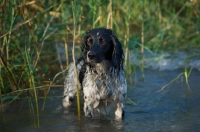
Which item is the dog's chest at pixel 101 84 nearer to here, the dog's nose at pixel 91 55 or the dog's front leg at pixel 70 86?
the dog's nose at pixel 91 55

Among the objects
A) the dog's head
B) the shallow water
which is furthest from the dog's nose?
the shallow water

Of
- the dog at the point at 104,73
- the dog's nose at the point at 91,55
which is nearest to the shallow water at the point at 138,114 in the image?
the dog at the point at 104,73

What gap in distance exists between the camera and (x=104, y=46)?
5.03 m

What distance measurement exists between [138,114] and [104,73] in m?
0.66

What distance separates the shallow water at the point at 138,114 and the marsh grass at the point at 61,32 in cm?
17

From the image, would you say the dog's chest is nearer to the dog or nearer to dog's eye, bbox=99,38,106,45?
the dog

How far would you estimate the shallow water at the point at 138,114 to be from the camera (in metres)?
4.91

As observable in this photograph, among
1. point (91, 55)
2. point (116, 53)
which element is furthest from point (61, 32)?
point (91, 55)

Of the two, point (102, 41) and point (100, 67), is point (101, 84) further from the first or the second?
point (102, 41)

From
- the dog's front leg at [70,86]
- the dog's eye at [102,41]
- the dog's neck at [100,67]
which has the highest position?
the dog's eye at [102,41]

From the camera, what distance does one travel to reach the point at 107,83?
16.9ft

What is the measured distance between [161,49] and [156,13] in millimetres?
739

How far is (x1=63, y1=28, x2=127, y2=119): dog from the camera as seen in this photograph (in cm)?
505

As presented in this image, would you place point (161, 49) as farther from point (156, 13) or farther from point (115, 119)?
point (115, 119)
